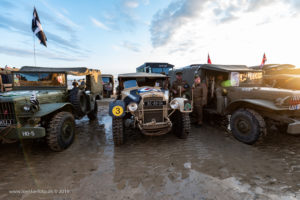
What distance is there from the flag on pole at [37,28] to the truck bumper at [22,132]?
17.9 feet

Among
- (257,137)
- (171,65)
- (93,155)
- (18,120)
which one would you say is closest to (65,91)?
(18,120)

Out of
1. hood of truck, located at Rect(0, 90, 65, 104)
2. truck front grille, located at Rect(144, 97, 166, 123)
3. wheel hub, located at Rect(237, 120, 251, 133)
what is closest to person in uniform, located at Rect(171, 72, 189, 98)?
truck front grille, located at Rect(144, 97, 166, 123)

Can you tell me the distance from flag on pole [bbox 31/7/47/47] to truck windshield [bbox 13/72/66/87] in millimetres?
3216

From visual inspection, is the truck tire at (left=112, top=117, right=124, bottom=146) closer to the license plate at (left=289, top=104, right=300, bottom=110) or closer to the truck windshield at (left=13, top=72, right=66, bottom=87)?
the truck windshield at (left=13, top=72, right=66, bottom=87)

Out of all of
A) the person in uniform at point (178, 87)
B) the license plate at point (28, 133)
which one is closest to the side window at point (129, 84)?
the person in uniform at point (178, 87)

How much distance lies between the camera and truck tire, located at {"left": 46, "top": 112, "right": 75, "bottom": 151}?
2811 mm

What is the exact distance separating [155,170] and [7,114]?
312 centimetres

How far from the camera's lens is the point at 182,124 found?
3.59m

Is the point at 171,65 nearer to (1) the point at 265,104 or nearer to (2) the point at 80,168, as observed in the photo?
(1) the point at 265,104

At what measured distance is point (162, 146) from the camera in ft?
11.0

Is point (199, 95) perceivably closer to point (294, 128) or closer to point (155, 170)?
point (294, 128)

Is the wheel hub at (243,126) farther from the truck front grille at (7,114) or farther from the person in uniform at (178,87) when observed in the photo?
the truck front grille at (7,114)

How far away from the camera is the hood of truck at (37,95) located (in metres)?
2.74

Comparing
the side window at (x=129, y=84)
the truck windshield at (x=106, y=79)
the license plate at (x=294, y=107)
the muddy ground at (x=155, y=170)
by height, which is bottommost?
the muddy ground at (x=155, y=170)
